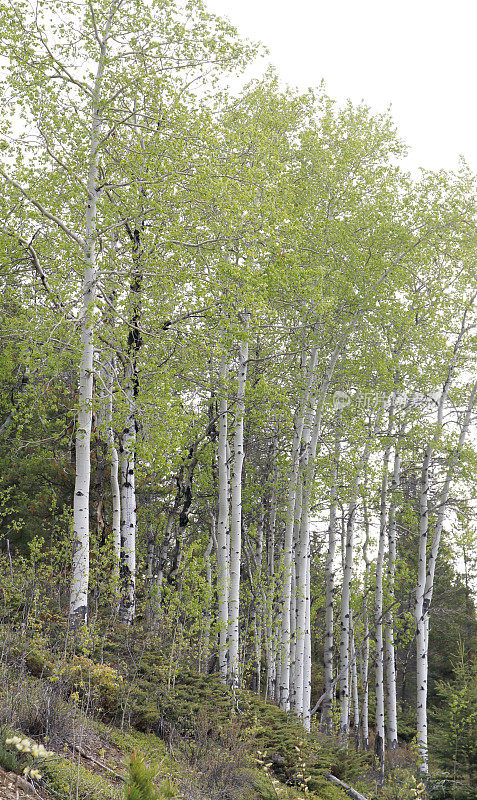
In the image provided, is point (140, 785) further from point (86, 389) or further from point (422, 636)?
point (422, 636)

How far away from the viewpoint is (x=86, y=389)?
8.64 metres

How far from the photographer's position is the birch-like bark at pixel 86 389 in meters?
7.94

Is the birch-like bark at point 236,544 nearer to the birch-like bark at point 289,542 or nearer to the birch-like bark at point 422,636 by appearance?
the birch-like bark at point 289,542

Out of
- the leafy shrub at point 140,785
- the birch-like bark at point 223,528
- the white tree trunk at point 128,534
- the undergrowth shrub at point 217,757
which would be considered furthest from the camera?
the birch-like bark at point 223,528

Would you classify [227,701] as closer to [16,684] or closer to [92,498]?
[16,684]

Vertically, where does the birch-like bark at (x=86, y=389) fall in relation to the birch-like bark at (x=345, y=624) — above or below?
above

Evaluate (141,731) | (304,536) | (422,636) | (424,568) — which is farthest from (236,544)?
(422,636)

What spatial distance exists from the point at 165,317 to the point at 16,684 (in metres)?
5.57

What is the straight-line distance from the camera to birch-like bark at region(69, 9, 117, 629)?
7.94 m

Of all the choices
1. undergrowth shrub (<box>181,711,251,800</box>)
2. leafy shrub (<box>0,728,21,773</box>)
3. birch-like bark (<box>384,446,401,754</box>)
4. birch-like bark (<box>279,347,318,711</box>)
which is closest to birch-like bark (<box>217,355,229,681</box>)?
birch-like bark (<box>279,347,318,711</box>)

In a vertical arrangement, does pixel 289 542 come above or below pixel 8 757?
above

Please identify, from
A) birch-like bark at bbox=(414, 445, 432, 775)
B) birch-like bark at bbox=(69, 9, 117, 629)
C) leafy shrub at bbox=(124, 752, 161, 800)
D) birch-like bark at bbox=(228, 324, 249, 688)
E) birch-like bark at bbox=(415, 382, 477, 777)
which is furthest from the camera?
birch-like bark at bbox=(415, 382, 477, 777)

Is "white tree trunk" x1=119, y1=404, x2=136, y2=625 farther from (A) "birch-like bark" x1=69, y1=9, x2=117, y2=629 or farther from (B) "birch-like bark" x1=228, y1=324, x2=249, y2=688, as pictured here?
(B) "birch-like bark" x1=228, y1=324, x2=249, y2=688

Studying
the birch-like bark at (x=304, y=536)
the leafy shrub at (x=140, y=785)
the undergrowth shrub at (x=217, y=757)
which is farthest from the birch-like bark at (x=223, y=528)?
the leafy shrub at (x=140, y=785)
